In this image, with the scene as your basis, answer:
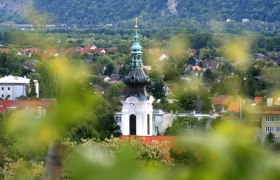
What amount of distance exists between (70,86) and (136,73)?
25.9 meters

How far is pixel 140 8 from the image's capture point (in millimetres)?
101188

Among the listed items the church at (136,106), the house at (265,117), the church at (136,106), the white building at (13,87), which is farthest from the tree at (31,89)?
the house at (265,117)

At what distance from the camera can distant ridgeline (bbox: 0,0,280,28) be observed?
8156cm

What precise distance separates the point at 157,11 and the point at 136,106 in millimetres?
73329

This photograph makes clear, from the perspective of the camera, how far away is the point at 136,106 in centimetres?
2573

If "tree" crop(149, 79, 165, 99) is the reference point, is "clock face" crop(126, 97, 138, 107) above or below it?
below

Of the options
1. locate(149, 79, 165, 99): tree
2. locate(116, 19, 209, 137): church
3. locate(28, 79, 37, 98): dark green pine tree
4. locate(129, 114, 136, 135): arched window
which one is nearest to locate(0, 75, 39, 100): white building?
locate(28, 79, 37, 98): dark green pine tree

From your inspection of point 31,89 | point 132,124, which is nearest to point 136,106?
point 132,124

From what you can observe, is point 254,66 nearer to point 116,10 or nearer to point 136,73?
point 136,73

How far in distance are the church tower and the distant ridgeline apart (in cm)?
4485

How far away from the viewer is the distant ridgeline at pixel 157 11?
81.6 meters

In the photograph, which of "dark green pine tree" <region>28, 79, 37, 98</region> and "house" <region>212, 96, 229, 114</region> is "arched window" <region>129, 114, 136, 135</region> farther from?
"dark green pine tree" <region>28, 79, 37, 98</region>

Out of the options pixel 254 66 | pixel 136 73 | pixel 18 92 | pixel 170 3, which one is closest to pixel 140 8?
pixel 170 3

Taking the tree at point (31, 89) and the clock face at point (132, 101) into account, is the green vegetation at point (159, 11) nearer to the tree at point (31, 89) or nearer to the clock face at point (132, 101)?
the tree at point (31, 89)
